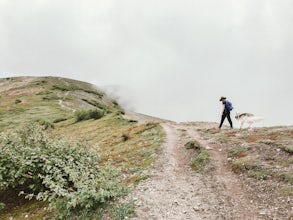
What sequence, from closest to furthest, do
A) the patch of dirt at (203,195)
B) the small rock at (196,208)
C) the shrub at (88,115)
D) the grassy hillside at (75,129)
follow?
the patch of dirt at (203,195) → the small rock at (196,208) → the grassy hillside at (75,129) → the shrub at (88,115)

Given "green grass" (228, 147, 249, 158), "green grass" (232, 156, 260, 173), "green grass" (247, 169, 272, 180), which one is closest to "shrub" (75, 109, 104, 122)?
"green grass" (228, 147, 249, 158)

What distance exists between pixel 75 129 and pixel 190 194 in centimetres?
4310

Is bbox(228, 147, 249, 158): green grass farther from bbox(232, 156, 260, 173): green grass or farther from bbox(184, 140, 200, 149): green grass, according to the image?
bbox(184, 140, 200, 149): green grass

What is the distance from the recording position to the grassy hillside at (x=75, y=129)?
1964cm

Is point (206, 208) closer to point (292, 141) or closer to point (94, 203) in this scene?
point (94, 203)

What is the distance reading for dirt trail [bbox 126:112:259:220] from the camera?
553 inches

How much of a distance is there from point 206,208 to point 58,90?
119813 mm

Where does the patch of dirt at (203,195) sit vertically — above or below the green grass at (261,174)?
below

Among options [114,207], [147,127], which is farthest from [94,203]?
[147,127]

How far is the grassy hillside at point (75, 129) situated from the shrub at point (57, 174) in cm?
95

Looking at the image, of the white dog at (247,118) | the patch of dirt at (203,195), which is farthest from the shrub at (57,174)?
the white dog at (247,118)

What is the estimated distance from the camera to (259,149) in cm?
2122

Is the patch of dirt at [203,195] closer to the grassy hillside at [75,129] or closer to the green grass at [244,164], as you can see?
the green grass at [244,164]

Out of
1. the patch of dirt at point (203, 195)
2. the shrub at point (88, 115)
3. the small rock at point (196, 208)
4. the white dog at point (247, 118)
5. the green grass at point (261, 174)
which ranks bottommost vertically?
the small rock at point (196, 208)
